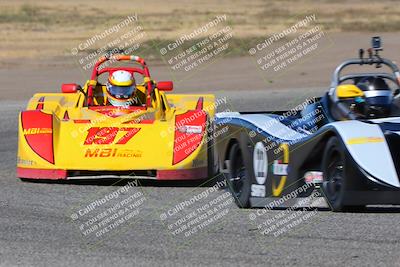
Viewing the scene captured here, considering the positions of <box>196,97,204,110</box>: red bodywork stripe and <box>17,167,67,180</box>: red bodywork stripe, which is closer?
<box>17,167,67,180</box>: red bodywork stripe

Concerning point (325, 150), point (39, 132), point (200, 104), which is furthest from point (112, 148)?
point (325, 150)

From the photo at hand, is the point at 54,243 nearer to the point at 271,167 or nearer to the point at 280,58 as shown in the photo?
the point at 271,167

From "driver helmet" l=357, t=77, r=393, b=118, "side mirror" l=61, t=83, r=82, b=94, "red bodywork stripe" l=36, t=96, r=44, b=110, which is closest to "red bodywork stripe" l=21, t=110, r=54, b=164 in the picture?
"red bodywork stripe" l=36, t=96, r=44, b=110

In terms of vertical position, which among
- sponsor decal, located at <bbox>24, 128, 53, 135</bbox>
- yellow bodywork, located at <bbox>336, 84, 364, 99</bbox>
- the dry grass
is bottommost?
the dry grass

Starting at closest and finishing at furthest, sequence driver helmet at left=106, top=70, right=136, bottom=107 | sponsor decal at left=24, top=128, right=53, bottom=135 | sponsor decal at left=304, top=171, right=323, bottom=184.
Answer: sponsor decal at left=304, top=171, right=323, bottom=184, sponsor decal at left=24, top=128, right=53, bottom=135, driver helmet at left=106, top=70, right=136, bottom=107

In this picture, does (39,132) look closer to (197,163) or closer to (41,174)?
(41,174)

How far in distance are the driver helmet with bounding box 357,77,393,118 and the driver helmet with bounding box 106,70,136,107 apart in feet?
14.5

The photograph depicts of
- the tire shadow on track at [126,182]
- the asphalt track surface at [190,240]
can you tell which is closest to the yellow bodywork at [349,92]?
the asphalt track surface at [190,240]

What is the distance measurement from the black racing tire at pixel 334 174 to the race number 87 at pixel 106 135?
3520 mm

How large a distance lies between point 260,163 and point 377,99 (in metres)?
1.13

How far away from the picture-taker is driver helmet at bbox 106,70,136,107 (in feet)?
44.3

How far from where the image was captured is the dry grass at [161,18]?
35750 millimetres

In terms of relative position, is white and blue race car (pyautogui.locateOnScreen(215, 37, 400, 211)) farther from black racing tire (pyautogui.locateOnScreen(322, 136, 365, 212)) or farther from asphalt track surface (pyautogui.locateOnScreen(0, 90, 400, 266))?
asphalt track surface (pyautogui.locateOnScreen(0, 90, 400, 266))

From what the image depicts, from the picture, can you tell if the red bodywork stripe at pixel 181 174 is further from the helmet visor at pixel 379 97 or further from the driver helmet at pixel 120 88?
the helmet visor at pixel 379 97
